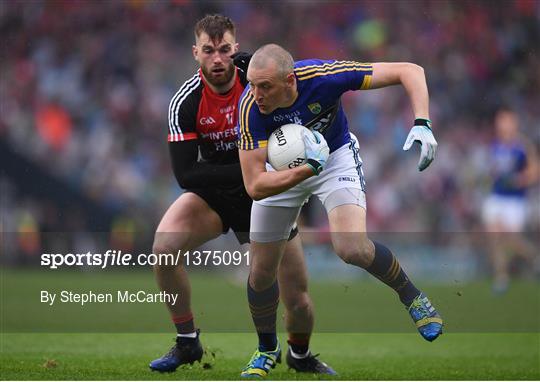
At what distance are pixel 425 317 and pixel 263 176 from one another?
1.39m

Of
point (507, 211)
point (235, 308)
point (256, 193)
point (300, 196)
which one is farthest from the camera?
point (507, 211)

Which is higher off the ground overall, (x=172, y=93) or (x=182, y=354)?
(x=172, y=93)

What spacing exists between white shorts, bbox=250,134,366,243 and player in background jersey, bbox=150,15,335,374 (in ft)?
1.10

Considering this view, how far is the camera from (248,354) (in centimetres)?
776

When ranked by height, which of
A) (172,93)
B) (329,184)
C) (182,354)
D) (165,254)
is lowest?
(182,354)

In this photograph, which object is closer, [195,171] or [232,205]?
[195,171]

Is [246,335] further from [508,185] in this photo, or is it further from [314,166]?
[508,185]

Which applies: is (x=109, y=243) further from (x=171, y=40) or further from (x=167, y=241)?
(x=167, y=241)

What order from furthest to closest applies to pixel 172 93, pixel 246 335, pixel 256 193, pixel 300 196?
pixel 172 93 < pixel 246 335 < pixel 300 196 < pixel 256 193

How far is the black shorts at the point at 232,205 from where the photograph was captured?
6.71 m

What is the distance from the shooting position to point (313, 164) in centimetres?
558

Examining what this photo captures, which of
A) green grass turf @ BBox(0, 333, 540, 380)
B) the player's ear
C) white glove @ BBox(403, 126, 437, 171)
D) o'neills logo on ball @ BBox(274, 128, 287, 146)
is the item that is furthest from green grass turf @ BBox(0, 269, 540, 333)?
the player's ear

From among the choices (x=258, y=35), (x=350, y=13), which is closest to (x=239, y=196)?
(x=258, y=35)

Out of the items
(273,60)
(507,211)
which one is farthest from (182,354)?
(507,211)
